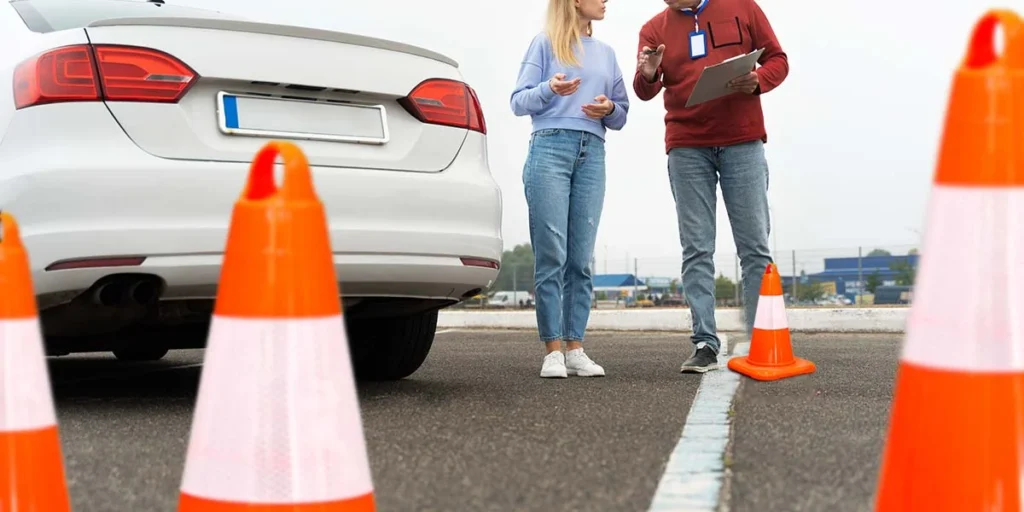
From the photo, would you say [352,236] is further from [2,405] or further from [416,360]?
[2,405]

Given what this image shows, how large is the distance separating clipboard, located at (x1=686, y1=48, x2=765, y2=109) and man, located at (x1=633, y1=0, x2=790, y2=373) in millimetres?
135

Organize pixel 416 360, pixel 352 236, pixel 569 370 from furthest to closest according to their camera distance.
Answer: pixel 569 370, pixel 416 360, pixel 352 236

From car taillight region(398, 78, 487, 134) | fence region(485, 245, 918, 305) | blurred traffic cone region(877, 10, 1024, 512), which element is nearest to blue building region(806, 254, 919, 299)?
fence region(485, 245, 918, 305)

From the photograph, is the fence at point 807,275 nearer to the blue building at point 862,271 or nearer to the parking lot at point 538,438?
the blue building at point 862,271

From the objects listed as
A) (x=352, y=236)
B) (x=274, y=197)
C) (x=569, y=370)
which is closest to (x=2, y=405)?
(x=274, y=197)

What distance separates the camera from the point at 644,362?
606 centimetres

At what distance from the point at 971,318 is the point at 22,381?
1.75 metres

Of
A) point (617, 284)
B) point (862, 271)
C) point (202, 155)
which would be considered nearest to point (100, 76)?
point (202, 155)

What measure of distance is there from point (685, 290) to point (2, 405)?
3837 mm

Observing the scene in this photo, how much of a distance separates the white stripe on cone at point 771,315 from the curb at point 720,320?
5.07m

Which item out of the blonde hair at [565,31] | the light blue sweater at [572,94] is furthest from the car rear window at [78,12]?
the blonde hair at [565,31]

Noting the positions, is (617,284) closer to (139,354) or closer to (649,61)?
(139,354)

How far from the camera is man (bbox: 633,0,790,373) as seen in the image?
5258mm

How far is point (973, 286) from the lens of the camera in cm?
181
